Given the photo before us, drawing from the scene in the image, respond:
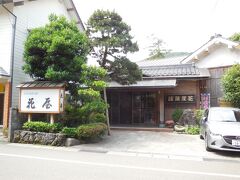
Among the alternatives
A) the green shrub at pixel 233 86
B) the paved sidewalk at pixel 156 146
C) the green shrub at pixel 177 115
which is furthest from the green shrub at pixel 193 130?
the green shrub at pixel 233 86

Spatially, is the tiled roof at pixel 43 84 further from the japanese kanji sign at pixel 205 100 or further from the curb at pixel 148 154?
the japanese kanji sign at pixel 205 100

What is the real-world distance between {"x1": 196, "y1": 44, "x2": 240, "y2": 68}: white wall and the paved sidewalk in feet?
24.6

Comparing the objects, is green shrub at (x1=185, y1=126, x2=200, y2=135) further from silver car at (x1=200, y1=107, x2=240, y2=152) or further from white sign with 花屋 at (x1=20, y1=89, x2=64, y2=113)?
white sign with 花屋 at (x1=20, y1=89, x2=64, y2=113)

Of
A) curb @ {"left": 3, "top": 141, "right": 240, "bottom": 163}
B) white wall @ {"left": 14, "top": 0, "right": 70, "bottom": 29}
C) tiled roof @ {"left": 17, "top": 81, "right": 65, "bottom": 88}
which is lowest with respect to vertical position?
curb @ {"left": 3, "top": 141, "right": 240, "bottom": 163}

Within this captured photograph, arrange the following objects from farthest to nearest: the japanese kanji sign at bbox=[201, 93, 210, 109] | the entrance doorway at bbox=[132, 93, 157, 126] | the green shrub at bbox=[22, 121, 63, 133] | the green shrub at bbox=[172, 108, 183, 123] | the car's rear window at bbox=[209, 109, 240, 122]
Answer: the entrance doorway at bbox=[132, 93, 157, 126]
the japanese kanji sign at bbox=[201, 93, 210, 109]
the green shrub at bbox=[172, 108, 183, 123]
the green shrub at bbox=[22, 121, 63, 133]
the car's rear window at bbox=[209, 109, 240, 122]

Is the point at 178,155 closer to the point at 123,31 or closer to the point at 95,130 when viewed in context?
the point at 95,130

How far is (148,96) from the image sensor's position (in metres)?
18.4

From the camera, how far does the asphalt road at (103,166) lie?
6207mm

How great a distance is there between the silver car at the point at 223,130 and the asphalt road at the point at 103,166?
2.49ft

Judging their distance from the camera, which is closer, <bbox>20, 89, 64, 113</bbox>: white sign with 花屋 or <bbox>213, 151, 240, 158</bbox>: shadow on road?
<bbox>213, 151, 240, 158</bbox>: shadow on road

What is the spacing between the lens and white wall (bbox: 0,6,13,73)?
44.8 ft

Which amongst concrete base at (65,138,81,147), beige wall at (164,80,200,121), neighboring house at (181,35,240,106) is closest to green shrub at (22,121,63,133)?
concrete base at (65,138,81,147)

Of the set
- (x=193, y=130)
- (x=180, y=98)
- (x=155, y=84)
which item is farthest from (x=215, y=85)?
(x=193, y=130)

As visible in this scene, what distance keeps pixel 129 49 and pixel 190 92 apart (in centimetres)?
667
